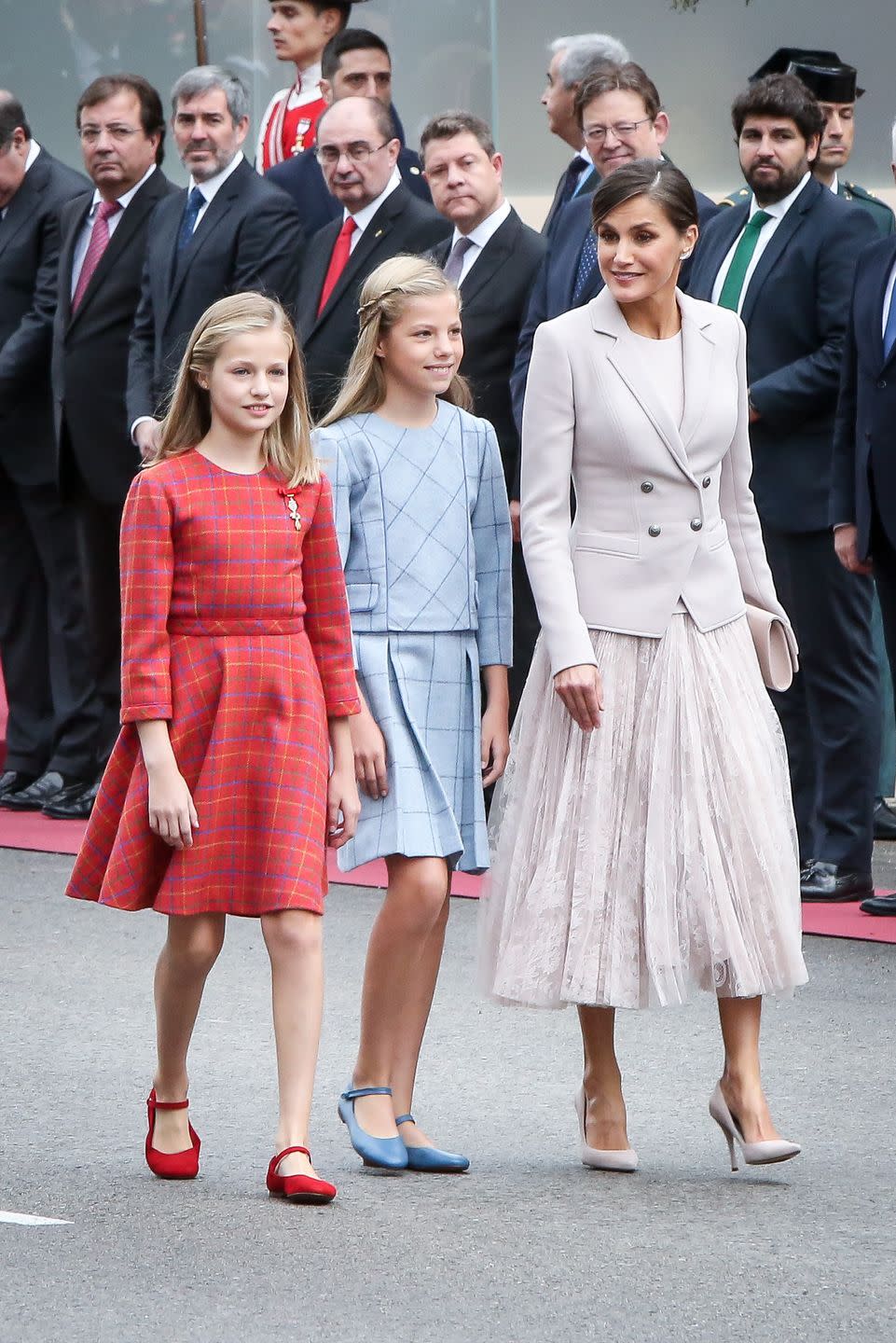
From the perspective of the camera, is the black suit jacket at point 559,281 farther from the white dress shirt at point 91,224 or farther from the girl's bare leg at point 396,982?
the girl's bare leg at point 396,982

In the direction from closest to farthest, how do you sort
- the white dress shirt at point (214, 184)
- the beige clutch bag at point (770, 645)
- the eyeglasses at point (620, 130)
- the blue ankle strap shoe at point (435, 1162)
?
the blue ankle strap shoe at point (435, 1162) → the beige clutch bag at point (770, 645) → the eyeglasses at point (620, 130) → the white dress shirt at point (214, 184)

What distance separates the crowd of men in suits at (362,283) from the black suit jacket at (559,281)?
0.4 inches

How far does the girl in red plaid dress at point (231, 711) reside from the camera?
4.53 m

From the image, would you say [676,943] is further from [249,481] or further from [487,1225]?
[249,481]

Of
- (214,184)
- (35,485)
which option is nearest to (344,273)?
(214,184)

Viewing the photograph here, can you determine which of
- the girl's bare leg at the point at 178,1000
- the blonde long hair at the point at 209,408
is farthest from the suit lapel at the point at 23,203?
the girl's bare leg at the point at 178,1000

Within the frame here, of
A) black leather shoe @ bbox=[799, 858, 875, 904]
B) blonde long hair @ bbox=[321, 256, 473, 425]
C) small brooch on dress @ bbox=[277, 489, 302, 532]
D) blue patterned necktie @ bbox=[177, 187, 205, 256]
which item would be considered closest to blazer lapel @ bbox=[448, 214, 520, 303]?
blue patterned necktie @ bbox=[177, 187, 205, 256]

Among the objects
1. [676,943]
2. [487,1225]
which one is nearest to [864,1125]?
[676,943]

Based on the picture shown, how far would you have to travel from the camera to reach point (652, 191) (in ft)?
15.8

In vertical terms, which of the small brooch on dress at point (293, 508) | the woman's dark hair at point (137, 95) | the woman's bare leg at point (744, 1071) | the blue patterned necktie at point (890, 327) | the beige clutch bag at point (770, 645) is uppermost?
the woman's dark hair at point (137, 95)

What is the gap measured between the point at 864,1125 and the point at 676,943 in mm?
778

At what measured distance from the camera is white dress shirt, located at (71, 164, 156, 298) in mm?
9453

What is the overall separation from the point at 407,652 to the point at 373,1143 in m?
0.98

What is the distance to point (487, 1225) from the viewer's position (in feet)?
14.4
